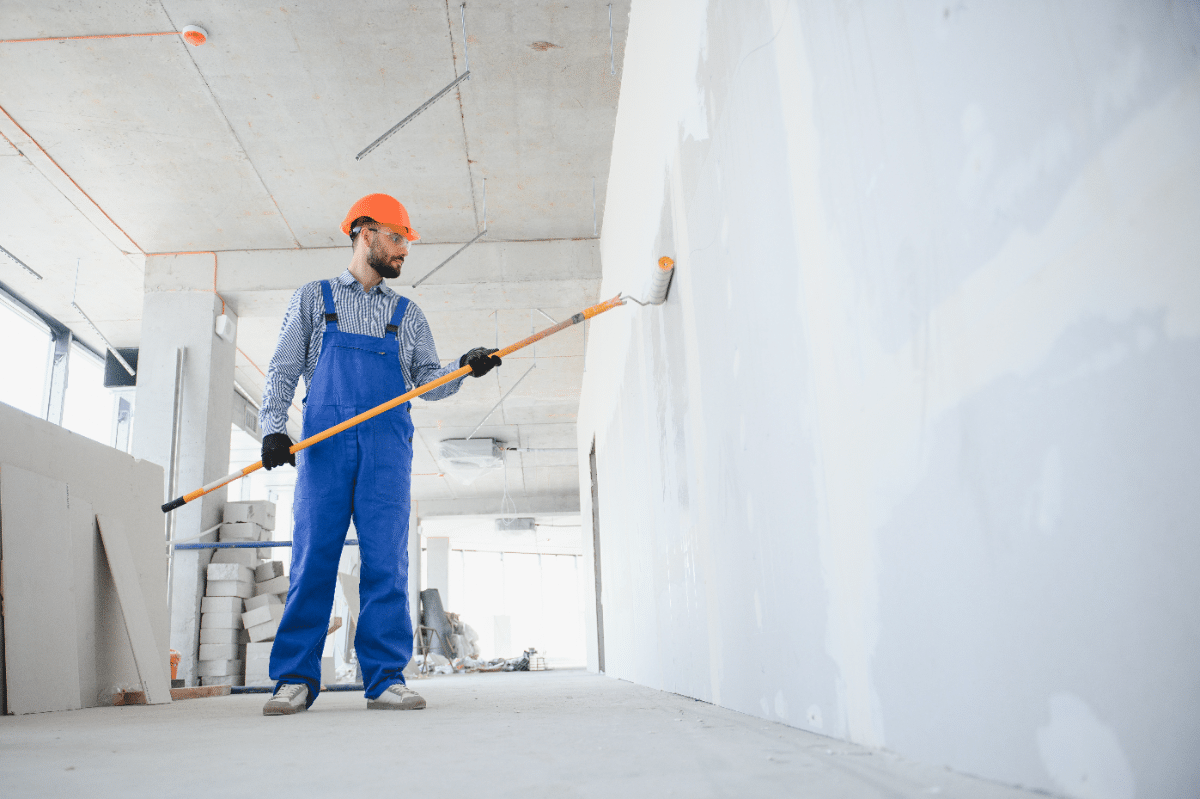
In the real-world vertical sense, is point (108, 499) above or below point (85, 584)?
above

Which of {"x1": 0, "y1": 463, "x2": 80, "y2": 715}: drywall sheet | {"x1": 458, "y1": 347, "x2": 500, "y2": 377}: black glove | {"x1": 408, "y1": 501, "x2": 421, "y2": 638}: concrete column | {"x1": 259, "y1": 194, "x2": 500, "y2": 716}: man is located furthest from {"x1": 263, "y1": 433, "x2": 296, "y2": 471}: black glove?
{"x1": 408, "y1": 501, "x2": 421, "y2": 638}: concrete column

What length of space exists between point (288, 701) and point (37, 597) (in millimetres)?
1024

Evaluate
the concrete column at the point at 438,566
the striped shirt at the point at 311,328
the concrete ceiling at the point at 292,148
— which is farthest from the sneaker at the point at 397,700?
the concrete column at the point at 438,566

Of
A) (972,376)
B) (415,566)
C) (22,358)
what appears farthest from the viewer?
(415,566)

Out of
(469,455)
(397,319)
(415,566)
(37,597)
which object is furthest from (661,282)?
(415,566)

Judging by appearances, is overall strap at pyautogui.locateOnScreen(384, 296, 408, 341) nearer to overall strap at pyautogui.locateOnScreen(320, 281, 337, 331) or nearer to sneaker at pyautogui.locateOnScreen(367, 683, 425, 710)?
overall strap at pyautogui.locateOnScreen(320, 281, 337, 331)

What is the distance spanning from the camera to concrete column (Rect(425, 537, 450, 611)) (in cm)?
1451

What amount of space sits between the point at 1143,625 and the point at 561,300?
506cm

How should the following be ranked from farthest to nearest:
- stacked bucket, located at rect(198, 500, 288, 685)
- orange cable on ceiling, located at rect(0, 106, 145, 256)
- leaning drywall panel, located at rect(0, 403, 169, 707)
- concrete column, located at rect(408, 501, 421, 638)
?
concrete column, located at rect(408, 501, 421, 638) < stacked bucket, located at rect(198, 500, 288, 685) < orange cable on ceiling, located at rect(0, 106, 145, 256) < leaning drywall panel, located at rect(0, 403, 169, 707)

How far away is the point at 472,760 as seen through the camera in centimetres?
103

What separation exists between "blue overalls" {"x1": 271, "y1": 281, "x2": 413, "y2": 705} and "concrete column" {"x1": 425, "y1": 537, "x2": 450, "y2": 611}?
12728mm

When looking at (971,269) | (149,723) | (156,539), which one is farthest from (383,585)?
(971,269)

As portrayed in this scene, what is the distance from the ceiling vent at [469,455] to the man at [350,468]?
7.00 m

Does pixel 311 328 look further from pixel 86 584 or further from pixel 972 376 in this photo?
pixel 972 376
